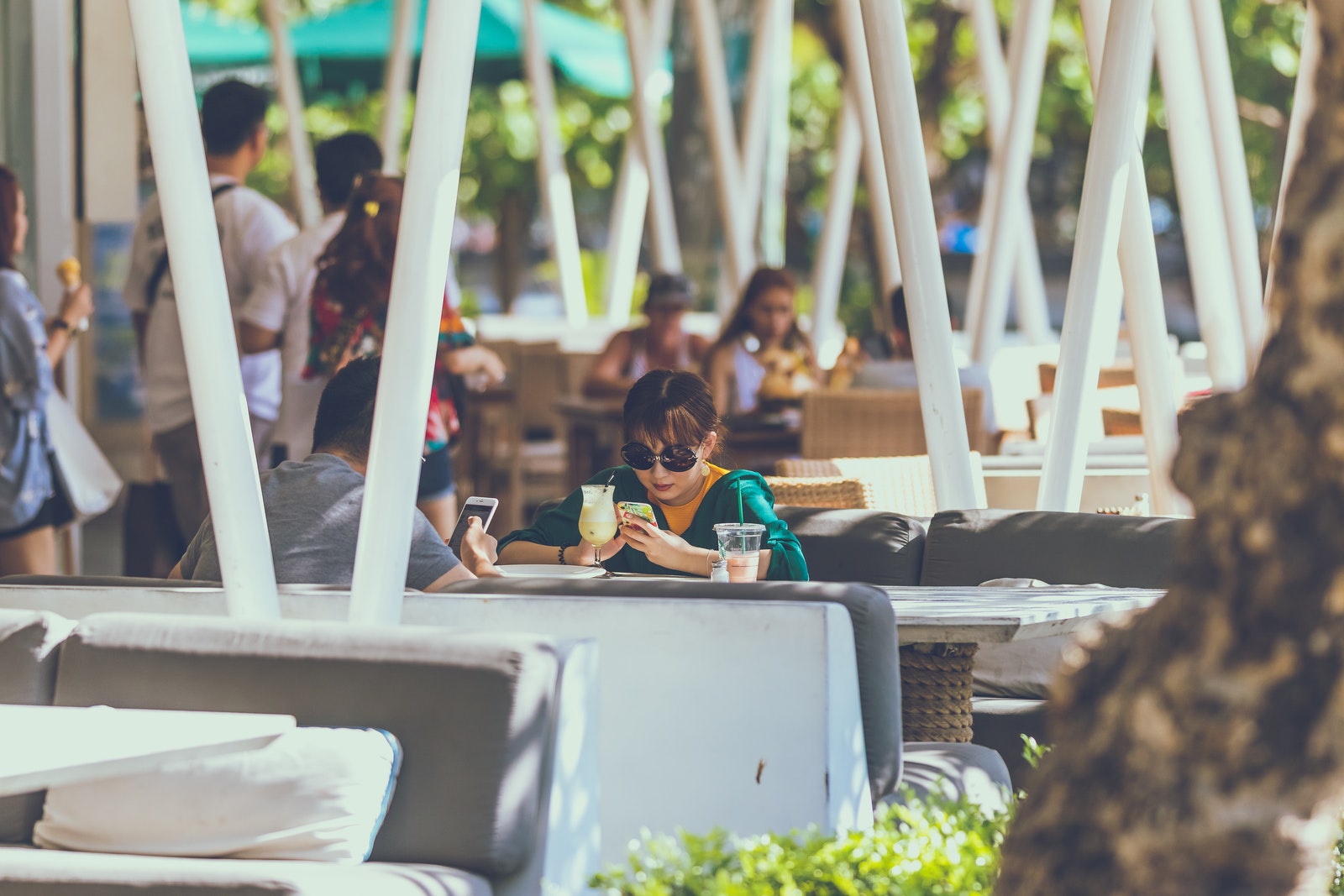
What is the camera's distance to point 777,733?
2.79 meters

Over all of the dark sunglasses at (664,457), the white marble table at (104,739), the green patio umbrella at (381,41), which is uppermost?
the green patio umbrella at (381,41)

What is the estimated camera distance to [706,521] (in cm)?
375

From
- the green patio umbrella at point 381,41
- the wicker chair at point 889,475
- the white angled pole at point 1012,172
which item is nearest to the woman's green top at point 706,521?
the wicker chair at point 889,475

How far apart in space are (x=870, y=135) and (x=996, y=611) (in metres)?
5.90

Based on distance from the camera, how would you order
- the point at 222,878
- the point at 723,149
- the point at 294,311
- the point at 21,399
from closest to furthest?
the point at 222,878 < the point at 294,311 < the point at 21,399 < the point at 723,149

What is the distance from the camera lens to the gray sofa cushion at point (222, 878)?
2480mm

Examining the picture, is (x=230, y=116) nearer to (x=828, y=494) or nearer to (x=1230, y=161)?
(x=828, y=494)

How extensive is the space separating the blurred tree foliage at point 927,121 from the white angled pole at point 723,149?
17.5 feet

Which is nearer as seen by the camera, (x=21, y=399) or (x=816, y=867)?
(x=816, y=867)

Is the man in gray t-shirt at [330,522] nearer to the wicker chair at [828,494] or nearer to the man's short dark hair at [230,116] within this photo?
the wicker chair at [828,494]

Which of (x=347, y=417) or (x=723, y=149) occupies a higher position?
(x=723, y=149)

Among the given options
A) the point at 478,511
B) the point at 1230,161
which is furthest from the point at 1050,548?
the point at 1230,161

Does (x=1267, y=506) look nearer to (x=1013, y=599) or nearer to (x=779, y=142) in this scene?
(x=1013, y=599)

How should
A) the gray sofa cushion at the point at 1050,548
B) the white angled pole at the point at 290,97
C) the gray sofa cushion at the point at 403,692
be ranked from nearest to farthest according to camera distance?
1. the gray sofa cushion at the point at 403,692
2. the gray sofa cushion at the point at 1050,548
3. the white angled pole at the point at 290,97
